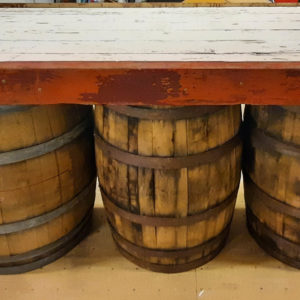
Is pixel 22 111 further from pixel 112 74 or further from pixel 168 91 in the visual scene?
pixel 168 91

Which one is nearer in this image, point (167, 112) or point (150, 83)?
point (150, 83)

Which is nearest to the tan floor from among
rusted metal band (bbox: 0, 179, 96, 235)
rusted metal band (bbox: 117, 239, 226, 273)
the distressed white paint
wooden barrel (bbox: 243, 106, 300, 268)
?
rusted metal band (bbox: 117, 239, 226, 273)

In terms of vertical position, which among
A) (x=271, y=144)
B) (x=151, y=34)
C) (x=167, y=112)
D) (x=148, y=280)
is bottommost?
(x=148, y=280)

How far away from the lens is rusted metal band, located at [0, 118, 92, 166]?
1826 mm

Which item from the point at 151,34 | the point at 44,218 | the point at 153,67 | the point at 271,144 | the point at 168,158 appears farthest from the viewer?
the point at 44,218

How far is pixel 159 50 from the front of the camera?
1452 mm

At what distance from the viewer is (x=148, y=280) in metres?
2.16

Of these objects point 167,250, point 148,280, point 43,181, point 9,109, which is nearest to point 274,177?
point 167,250

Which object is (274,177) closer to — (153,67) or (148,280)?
(148,280)

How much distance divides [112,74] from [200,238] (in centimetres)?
116

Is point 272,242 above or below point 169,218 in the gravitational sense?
below

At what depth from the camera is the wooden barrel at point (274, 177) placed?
188 centimetres

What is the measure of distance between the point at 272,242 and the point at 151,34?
53.2 inches

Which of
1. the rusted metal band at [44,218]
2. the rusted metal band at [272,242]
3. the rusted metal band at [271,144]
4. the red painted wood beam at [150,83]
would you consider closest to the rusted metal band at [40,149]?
the rusted metal band at [44,218]
